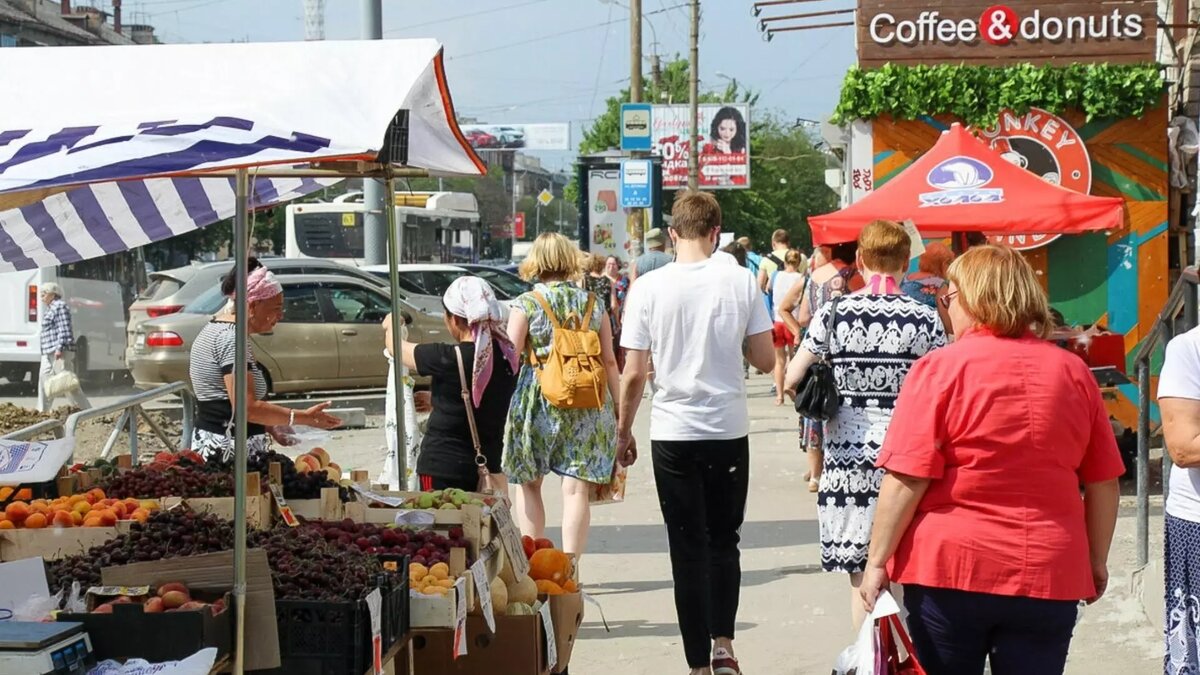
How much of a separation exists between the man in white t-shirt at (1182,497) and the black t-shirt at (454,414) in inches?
132

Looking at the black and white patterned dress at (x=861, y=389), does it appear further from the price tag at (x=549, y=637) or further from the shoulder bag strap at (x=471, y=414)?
the shoulder bag strap at (x=471, y=414)

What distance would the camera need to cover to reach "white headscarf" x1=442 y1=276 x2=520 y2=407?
6.72 metres

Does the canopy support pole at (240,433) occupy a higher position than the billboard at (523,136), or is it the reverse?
the billboard at (523,136)

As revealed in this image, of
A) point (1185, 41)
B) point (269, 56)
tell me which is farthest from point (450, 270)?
point (269, 56)

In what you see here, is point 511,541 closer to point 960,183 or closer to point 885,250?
point 885,250

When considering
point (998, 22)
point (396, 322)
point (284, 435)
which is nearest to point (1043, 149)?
point (998, 22)

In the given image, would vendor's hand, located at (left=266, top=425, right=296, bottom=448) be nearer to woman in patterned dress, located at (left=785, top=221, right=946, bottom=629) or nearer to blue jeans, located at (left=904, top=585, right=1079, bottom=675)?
woman in patterned dress, located at (left=785, top=221, right=946, bottom=629)

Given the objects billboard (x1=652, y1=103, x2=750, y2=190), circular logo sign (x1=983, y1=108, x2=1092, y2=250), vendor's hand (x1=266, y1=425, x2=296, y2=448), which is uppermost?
billboard (x1=652, y1=103, x2=750, y2=190)

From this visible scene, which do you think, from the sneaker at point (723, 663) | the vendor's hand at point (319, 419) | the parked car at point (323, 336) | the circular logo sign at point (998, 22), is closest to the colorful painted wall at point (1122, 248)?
the circular logo sign at point (998, 22)

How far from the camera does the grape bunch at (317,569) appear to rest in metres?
4.27

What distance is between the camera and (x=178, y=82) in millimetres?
4117

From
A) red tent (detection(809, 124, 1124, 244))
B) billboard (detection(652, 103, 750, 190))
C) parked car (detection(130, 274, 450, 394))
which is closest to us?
red tent (detection(809, 124, 1124, 244))

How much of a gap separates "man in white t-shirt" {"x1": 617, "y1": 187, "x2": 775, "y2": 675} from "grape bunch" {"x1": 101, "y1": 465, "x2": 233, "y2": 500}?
1.63 meters

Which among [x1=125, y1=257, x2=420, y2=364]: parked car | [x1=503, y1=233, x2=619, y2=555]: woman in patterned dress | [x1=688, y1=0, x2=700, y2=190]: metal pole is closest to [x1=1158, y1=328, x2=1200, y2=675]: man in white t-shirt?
[x1=503, y1=233, x2=619, y2=555]: woman in patterned dress
